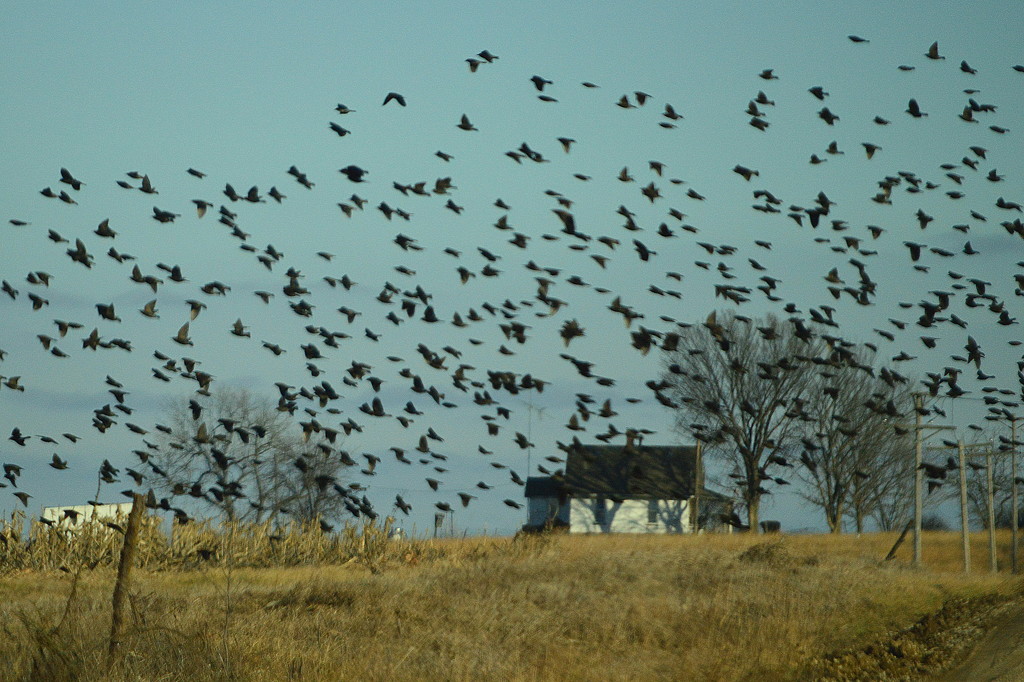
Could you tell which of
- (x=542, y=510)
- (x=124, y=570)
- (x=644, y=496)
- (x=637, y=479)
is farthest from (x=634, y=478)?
(x=124, y=570)

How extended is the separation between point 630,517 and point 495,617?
4516 cm

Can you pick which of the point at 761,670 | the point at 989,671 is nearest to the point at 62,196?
the point at 761,670

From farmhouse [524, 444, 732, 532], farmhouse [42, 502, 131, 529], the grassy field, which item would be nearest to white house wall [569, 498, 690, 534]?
farmhouse [524, 444, 732, 532]

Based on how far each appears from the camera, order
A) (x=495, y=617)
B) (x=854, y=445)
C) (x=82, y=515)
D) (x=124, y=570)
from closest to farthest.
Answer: (x=124, y=570) → (x=495, y=617) → (x=82, y=515) → (x=854, y=445)

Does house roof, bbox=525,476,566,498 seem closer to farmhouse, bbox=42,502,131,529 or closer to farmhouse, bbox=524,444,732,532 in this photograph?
farmhouse, bbox=524,444,732,532

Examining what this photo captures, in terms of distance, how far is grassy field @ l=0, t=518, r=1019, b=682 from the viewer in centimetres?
1553

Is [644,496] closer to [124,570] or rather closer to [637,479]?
[637,479]

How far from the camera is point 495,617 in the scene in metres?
20.8

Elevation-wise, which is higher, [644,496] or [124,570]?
[644,496]

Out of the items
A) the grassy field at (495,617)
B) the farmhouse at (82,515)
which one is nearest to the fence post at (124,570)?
the grassy field at (495,617)

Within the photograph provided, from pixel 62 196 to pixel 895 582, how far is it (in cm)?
2094

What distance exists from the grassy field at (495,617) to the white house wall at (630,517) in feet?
99.7

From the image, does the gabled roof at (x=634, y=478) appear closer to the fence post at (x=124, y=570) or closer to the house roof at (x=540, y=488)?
the house roof at (x=540, y=488)

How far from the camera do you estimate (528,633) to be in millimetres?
19859
